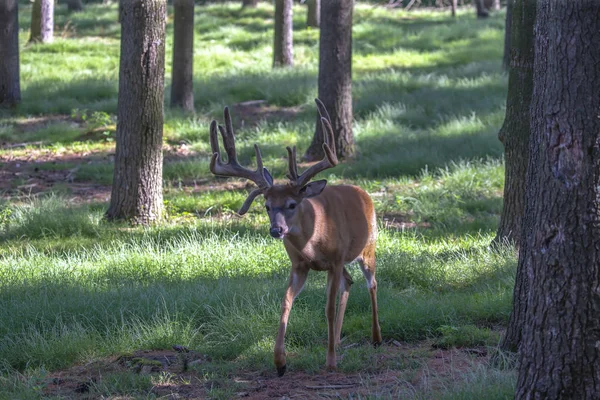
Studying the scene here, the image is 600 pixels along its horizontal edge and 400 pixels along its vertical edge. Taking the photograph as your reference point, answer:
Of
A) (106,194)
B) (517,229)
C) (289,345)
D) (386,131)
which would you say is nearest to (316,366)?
(289,345)

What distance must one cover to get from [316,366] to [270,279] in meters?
1.76

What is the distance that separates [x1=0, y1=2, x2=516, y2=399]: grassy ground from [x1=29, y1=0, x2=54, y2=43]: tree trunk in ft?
17.1

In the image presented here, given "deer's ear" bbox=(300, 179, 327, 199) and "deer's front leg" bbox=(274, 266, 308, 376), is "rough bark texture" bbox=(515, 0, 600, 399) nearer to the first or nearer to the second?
"deer's front leg" bbox=(274, 266, 308, 376)

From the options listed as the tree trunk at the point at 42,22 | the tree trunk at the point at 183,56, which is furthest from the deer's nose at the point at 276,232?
the tree trunk at the point at 42,22

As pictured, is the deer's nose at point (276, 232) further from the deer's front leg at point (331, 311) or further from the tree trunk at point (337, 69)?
the tree trunk at point (337, 69)

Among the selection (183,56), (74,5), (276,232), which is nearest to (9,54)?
(183,56)

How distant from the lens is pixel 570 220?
13.9 feet

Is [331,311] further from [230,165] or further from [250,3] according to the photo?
[250,3]

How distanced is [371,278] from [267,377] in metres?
1.34

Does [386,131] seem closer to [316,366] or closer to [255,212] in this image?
[255,212]

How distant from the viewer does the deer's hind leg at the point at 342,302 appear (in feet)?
20.8

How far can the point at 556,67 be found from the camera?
14.1 ft

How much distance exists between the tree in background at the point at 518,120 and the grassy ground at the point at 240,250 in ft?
1.51

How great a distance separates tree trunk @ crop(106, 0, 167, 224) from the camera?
10.1m
